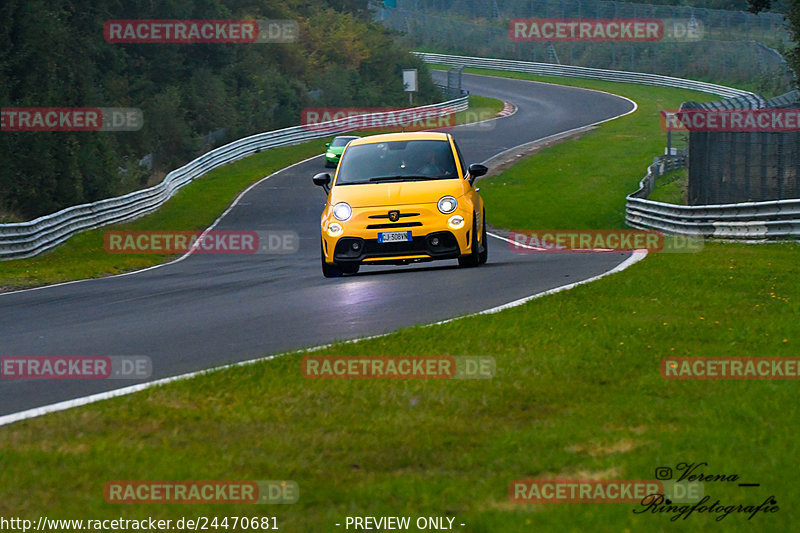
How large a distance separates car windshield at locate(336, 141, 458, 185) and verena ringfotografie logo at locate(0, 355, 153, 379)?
21.3 ft

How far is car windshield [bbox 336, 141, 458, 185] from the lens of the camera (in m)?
15.0

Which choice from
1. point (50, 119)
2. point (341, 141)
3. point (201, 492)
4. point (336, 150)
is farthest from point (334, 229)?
point (341, 141)

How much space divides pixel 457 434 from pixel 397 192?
826 centimetres

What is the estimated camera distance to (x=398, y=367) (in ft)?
26.6

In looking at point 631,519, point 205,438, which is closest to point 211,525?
point 205,438

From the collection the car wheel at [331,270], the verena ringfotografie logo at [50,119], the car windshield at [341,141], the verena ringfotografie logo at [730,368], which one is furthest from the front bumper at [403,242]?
the car windshield at [341,141]

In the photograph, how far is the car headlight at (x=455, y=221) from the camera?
1416cm

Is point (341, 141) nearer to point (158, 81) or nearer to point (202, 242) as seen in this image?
point (202, 242)

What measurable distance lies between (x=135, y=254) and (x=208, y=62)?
37747 millimetres

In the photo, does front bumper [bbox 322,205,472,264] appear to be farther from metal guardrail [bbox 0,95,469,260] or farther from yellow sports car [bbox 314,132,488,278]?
metal guardrail [bbox 0,95,469,260]

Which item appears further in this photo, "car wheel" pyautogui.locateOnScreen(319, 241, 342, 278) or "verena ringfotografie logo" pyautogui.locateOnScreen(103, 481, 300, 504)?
Answer: "car wheel" pyautogui.locateOnScreen(319, 241, 342, 278)

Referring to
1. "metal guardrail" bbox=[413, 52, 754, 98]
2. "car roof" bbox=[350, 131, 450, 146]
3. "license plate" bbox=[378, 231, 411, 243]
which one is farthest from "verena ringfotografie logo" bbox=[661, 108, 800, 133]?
"metal guardrail" bbox=[413, 52, 754, 98]

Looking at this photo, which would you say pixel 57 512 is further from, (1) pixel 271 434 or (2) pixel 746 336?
(2) pixel 746 336

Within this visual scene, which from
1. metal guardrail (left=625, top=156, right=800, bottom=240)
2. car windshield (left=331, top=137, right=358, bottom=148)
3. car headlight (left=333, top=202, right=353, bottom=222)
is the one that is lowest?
metal guardrail (left=625, top=156, right=800, bottom=240)
